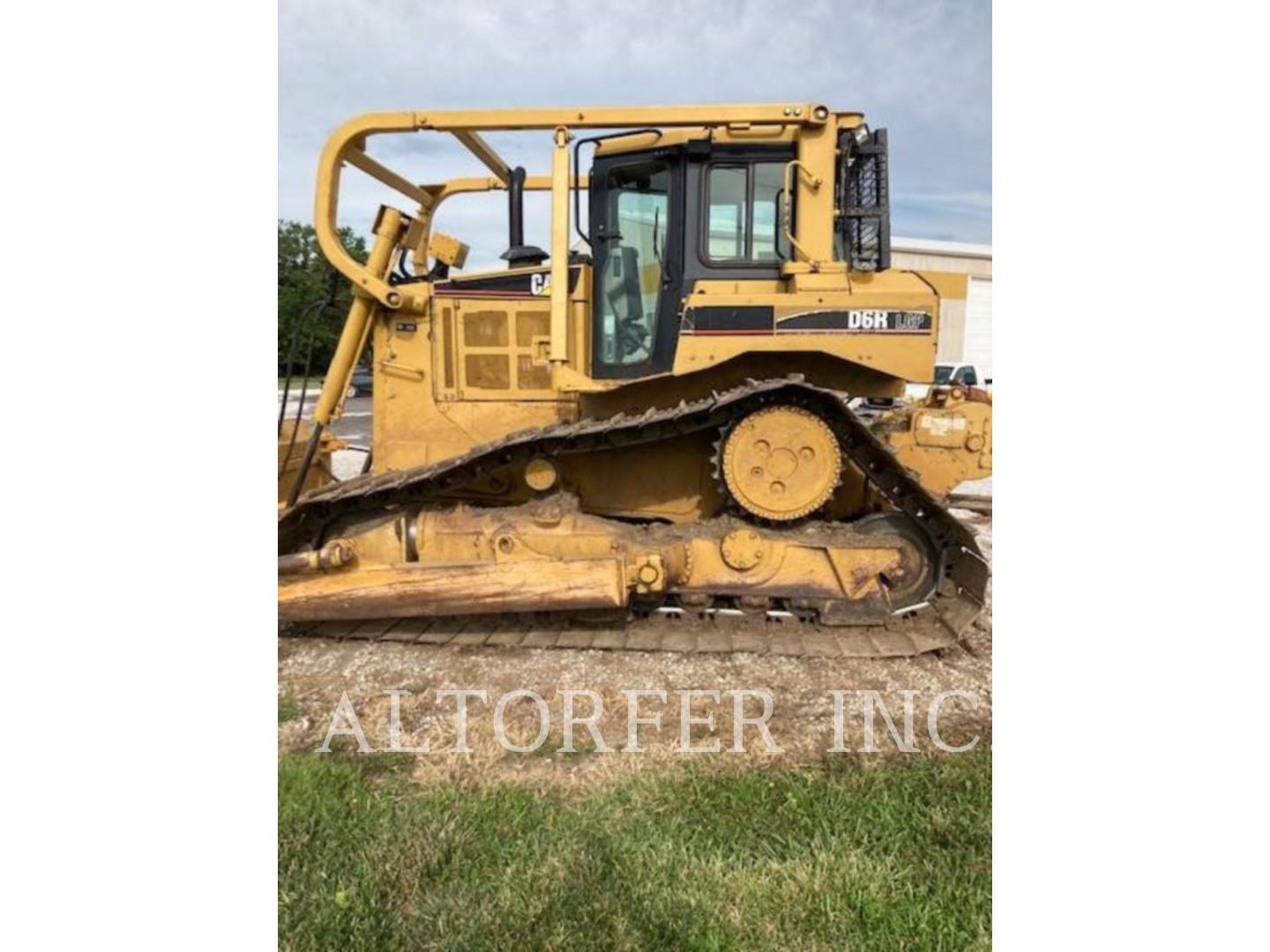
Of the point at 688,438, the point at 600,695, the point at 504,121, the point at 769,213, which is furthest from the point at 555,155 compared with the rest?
the point at 600,695

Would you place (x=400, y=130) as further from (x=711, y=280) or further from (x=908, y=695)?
(x=908, y=695)

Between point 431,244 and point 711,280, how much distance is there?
5.74 ft

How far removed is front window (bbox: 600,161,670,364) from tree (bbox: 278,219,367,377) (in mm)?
1381

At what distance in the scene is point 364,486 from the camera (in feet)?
11.1

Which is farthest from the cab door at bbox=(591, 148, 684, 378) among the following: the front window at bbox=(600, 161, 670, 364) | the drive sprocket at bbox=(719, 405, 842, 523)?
the drive sprocket at bbox=(719, 405, 842, 523)

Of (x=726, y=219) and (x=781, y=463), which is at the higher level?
(x=726, y=219)

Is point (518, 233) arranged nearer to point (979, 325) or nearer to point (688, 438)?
point (688, 438)

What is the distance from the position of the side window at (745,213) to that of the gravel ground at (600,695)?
1832mm

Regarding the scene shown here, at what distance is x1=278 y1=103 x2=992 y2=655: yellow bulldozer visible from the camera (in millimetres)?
3176

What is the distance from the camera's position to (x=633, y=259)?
11.7 ft

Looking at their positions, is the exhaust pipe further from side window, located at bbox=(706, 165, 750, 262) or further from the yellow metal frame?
side window, located at bbox=(706, 165, 750, 262)

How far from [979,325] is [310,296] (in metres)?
3.06

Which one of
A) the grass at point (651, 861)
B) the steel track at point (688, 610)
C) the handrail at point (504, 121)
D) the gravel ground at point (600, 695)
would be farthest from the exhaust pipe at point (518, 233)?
the grass at point (651, 861)

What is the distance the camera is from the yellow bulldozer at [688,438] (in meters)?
3.18
